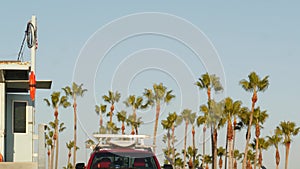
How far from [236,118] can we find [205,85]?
4.79m

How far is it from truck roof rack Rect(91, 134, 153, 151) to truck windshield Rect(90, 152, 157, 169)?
22 cm

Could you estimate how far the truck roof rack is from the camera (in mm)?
15859

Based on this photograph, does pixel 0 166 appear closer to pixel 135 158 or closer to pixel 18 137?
pixel 135 158

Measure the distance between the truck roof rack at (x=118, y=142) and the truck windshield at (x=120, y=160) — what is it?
8.8 inches

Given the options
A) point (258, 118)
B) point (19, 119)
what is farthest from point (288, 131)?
point (19, 119)

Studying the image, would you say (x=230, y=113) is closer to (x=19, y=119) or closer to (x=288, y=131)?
(x=288, y=131)

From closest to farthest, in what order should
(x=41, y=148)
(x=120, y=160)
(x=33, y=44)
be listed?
(x=41, y=148) → (x=120, y=160) → (x=33, y=44)

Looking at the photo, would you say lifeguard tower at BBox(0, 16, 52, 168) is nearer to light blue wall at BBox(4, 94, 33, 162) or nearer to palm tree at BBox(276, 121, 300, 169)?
light blue wall at BBox(4, 94, 33, 162)

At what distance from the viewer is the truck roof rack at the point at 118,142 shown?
52.0 feet

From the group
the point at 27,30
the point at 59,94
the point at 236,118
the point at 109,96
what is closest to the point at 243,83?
the point at 236,118

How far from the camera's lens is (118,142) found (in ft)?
53.8

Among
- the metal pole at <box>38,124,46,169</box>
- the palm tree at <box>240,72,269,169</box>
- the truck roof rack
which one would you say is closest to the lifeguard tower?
the truck roof rack

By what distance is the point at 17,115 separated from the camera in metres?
23.4

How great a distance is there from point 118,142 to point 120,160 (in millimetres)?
583
